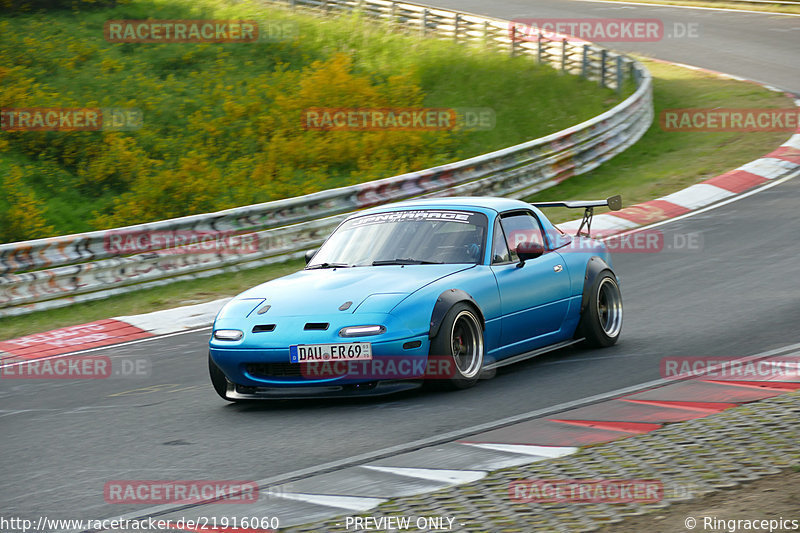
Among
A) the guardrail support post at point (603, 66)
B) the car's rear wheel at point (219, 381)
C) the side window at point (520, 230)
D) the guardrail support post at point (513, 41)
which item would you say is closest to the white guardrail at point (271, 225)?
the guardrail support post at point (603, 66)

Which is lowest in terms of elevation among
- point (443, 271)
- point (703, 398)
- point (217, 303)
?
point (217, 303)

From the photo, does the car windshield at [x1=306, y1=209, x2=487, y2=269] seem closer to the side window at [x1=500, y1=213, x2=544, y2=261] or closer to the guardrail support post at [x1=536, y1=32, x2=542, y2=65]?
the side window at [x1=500, y1=213, x2=544, y2=261]

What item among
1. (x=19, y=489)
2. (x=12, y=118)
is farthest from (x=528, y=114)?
(x=19, y=489)

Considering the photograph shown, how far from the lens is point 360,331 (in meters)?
6.75

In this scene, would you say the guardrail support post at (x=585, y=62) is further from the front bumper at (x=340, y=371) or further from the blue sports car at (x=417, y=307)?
the front bumper at (x=340, y=371)

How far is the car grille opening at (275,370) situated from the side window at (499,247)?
1.89m

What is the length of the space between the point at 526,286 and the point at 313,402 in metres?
1.94

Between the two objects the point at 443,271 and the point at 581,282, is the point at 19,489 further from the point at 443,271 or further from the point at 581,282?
the point at 581,282

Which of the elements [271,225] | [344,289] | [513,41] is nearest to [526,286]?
[344,289]

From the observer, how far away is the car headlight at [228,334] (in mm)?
7051

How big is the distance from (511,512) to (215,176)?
15.7m

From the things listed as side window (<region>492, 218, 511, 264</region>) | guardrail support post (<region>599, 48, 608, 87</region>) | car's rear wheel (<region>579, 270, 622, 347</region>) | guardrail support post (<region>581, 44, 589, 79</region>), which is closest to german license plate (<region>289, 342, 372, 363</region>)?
side window (<region>492, 218, 511, 264</region>)

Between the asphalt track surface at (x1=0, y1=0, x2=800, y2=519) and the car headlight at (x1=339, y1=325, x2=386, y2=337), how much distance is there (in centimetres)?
51

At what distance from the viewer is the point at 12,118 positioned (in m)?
20.5
